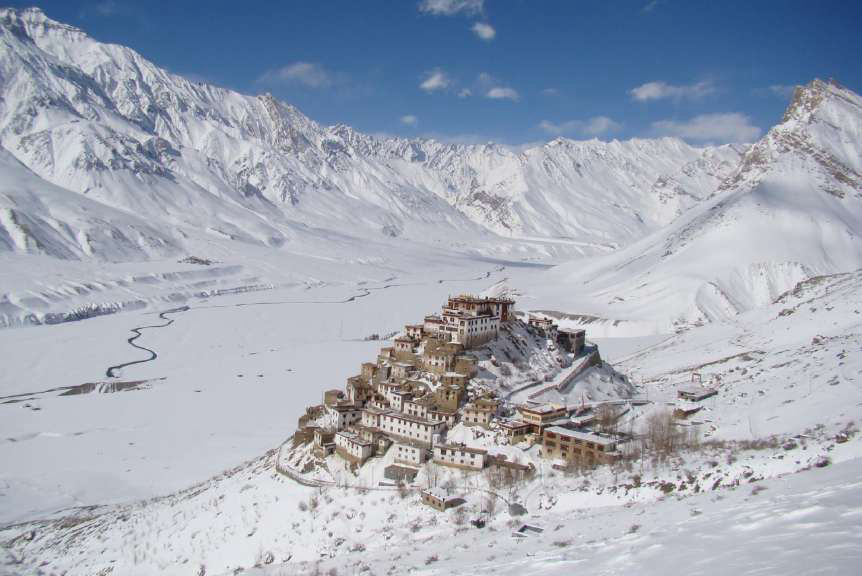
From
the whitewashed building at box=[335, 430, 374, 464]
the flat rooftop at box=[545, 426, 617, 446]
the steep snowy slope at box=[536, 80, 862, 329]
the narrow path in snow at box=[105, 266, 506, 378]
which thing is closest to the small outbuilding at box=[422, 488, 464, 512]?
the flat rooftop at box=[545, 426, 617, 446]

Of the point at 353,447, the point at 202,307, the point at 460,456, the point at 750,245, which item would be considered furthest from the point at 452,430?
the point at 750,245

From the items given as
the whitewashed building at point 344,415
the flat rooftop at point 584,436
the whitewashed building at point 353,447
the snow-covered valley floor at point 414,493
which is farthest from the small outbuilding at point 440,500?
the whitewashed building at point 344,415

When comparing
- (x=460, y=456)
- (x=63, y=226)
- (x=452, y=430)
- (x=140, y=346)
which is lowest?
(x=460, y=456)

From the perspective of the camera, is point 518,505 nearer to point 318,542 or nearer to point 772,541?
point 318,542

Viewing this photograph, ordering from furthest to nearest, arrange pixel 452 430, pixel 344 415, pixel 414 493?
pixel 344 415 → pixel 452 430 → pixel 414 493

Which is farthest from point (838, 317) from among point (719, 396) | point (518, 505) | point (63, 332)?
point (63, 332)

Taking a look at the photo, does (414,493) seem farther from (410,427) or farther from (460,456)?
(410,427)

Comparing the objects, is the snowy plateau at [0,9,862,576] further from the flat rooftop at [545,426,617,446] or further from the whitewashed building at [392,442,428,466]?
the whitewashed building at [392,442,428,466]

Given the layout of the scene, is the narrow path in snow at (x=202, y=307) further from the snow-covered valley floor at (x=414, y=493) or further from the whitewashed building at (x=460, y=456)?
the whitewashed building at (x=460, y=456)
